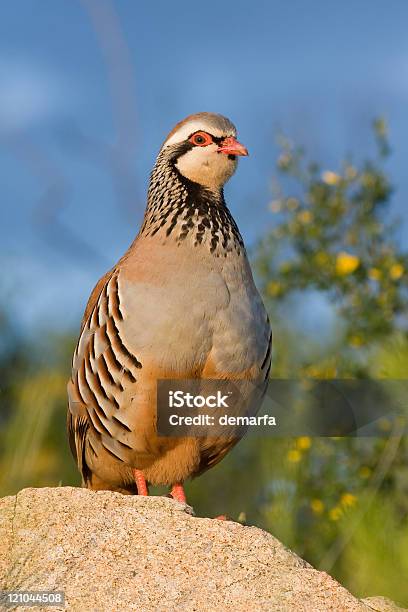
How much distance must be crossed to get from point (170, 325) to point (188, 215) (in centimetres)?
70

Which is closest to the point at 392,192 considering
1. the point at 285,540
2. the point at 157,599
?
the point at 285,540

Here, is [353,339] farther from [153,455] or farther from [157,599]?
[157,599]

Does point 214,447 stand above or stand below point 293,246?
below

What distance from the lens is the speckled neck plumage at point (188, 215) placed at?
4859 millimetres

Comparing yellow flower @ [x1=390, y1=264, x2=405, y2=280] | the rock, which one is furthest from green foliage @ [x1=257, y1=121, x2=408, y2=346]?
the rock

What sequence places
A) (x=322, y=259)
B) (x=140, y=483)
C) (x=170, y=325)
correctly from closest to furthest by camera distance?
(x=170, y=325) → (x=140, y=483) → (x=322, y=259)

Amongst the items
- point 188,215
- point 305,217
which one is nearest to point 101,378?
point 188,215

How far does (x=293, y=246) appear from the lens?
794 centimetres

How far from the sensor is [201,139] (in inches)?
201

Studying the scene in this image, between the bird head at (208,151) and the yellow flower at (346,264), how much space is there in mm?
2532

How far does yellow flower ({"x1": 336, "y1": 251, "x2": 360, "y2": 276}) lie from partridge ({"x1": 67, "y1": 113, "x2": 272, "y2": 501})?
254cm

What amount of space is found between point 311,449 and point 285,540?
12.1ft

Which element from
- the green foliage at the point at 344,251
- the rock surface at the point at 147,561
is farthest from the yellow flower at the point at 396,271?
→ the rock surface at the point at 147,561

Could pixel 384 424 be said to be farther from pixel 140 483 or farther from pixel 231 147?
pixel 231 147
